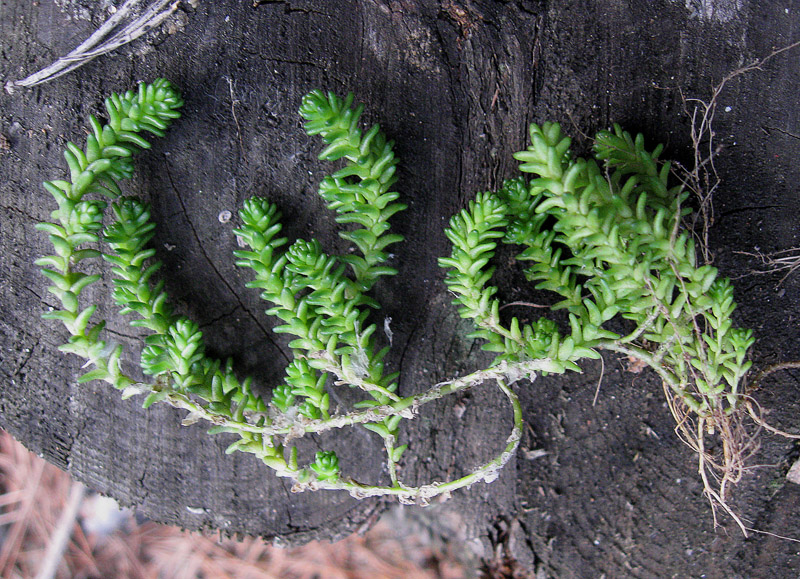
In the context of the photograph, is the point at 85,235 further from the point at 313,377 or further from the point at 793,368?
the point at 793,368

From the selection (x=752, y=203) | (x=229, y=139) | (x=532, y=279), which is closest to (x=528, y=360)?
(x=532, y=279)

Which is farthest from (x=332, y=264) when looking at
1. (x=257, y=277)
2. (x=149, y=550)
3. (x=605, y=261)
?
(x=149, y=550)

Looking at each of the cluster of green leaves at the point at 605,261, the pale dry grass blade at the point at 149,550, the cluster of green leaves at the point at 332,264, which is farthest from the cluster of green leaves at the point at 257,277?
the pale dry grass blade at the point at 149,550

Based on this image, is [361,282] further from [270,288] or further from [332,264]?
[270,288]

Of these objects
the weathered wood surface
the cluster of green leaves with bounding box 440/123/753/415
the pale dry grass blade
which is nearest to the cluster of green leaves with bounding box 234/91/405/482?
the weathered wood surface

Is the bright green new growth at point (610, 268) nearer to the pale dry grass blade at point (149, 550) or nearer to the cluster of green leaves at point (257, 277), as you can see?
the cluster of green leaves at point (257, 277)
